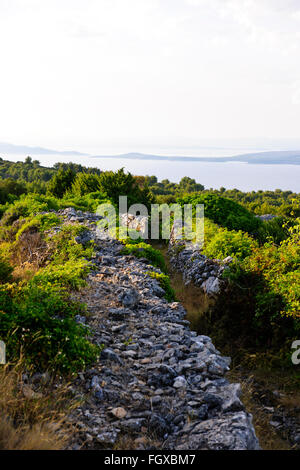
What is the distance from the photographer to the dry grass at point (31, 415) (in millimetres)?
2573

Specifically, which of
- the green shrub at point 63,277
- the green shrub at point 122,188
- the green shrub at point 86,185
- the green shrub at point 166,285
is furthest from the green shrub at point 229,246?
the green shrub at point 86,185

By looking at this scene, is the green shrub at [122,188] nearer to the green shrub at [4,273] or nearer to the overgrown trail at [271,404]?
the green shrub at [4,273]

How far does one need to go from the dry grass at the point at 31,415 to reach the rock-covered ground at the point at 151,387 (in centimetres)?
16

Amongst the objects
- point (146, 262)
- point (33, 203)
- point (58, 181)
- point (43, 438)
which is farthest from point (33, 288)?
point (58, 181)

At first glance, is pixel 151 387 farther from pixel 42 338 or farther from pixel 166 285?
pixel 166 285

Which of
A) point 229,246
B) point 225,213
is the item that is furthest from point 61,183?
point 229,246

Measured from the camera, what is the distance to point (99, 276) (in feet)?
22.7

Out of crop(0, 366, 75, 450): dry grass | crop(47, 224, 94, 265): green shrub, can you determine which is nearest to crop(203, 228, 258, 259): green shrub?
crop(47, 224, 94, 265): green shrub

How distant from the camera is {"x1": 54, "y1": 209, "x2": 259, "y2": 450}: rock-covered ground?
119 inches

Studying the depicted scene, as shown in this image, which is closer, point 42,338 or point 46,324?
point 42,338

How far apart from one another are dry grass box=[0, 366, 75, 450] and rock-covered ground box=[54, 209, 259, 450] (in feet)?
0.52

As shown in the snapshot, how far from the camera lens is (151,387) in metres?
3.83

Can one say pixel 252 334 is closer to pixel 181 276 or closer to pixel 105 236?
pixel 181 276

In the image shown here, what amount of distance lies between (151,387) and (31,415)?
1362 mm
